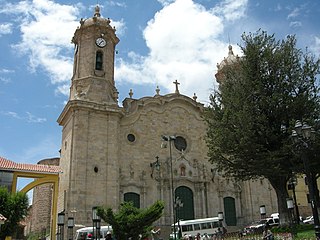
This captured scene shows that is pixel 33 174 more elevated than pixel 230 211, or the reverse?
pixel 33 174

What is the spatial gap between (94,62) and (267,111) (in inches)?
667

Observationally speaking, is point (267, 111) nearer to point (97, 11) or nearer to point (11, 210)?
point (11, 210)

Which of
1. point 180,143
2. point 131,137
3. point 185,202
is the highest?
point 131,137

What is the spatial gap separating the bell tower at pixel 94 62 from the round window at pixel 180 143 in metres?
6.62

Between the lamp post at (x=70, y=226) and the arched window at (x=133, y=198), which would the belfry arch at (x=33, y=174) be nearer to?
the lamp post at (x=70, y=226)

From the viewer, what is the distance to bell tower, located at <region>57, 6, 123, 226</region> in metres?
24.9

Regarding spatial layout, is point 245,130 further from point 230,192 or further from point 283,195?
point 230,192

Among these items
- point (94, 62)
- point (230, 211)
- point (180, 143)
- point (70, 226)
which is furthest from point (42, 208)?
point (230, 211)

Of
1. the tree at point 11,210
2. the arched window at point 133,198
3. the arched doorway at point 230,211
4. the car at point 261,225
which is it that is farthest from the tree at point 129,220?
the arched doorway at point 230,211

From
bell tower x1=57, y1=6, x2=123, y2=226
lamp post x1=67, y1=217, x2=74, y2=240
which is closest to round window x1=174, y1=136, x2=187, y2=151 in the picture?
bell tower x1=57, y1=6, x2=123, y2=226

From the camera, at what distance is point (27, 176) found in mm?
26547

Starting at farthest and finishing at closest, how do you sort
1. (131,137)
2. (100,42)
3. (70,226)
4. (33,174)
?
1. (100,42)
2. (131,137)
3. (33,174)
4. (70,226)

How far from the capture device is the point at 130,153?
28859 mm

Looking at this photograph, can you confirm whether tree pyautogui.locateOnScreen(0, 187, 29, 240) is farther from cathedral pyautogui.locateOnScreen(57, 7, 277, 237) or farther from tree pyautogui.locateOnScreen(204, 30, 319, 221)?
tree pyautogui.locateOnScreen(204, 30, 319, 221)
